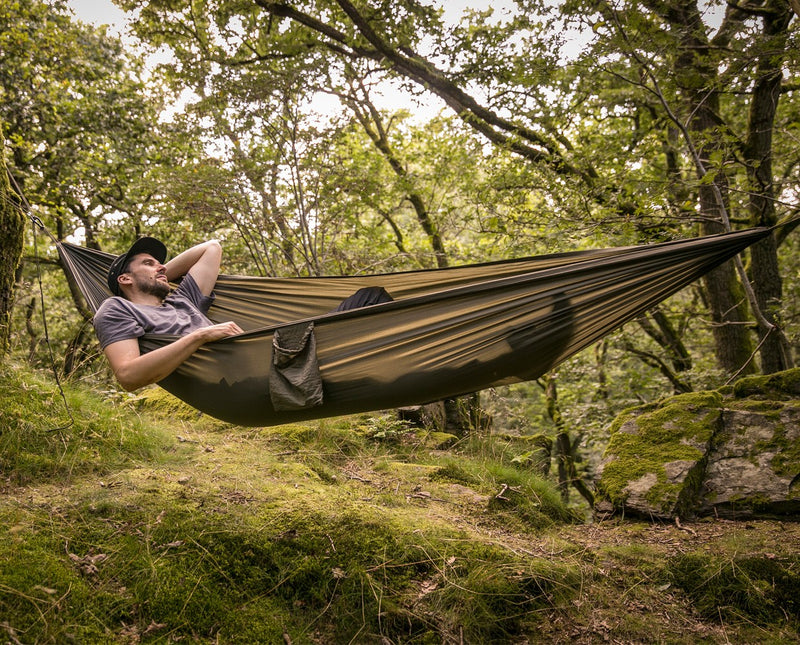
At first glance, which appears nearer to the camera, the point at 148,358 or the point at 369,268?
the point at 148,358

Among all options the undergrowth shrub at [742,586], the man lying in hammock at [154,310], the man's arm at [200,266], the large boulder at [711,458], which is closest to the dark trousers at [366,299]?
the man lying in hammock at [154,310]

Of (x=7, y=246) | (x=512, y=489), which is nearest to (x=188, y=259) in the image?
(x=7, y=246)

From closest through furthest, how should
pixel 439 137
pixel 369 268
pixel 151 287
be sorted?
pixel 151 287
pixel 369 268
pixel 439 137

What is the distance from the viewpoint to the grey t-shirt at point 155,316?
1739 millimetres

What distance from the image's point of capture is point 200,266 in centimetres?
240

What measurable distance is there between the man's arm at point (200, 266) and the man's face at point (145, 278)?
0.69 feet

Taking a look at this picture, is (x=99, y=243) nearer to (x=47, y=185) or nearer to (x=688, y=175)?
(x=47, y=185)

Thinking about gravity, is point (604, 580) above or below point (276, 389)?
below

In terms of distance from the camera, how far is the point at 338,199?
459 cm

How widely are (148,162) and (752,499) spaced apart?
599 centimetres

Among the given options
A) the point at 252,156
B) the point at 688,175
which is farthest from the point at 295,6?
the point at 688,175

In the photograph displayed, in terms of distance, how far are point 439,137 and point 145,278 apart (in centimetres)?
450

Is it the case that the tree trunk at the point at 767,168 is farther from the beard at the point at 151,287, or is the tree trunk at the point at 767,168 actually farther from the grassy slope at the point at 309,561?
the beard at the point at 151,287

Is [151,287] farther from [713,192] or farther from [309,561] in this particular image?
[713,192]
